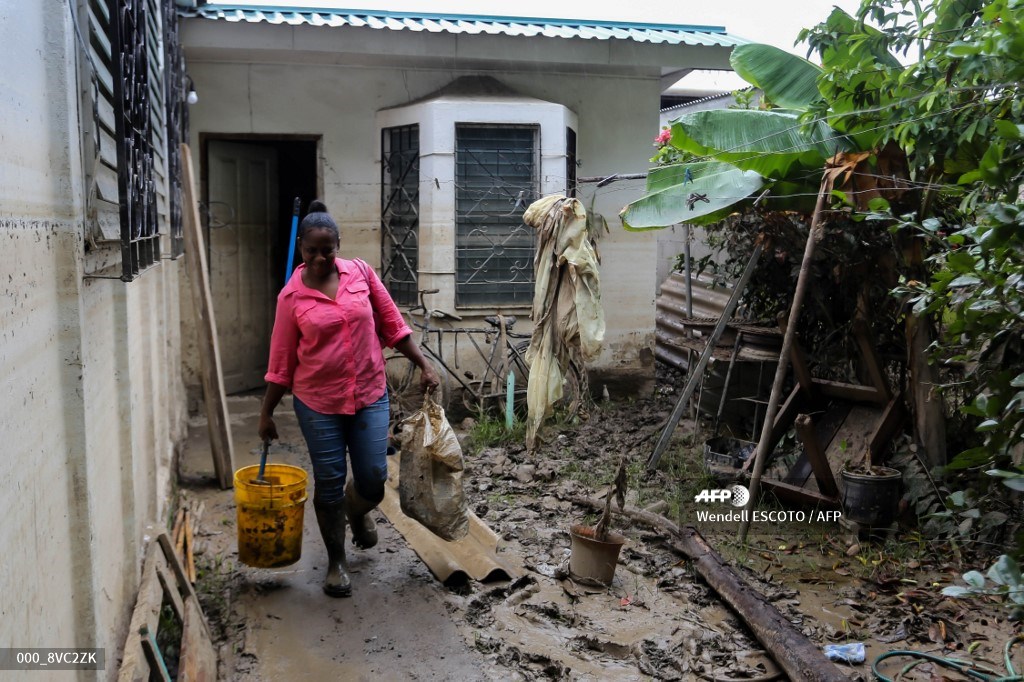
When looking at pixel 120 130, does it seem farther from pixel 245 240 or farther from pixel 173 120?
pixel 245 240

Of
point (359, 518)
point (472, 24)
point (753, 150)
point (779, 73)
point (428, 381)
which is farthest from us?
point (472, 24)

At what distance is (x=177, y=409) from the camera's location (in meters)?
7.56

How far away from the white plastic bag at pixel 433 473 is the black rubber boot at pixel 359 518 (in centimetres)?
30

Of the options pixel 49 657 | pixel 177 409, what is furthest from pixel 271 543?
pixel 177 409

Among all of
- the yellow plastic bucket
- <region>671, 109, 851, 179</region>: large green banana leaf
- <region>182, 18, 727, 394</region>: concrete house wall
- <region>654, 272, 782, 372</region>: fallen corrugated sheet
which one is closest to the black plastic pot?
<region>654, 272, 782, 372</region>: fallen corrugated sheet

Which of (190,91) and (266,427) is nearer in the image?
(266,427)

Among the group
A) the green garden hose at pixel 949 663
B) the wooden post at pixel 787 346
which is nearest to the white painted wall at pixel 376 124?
the wooden post at pixel 787 346

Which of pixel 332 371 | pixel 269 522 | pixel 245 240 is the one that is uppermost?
pixel 245 240

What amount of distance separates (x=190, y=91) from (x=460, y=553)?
567 cm

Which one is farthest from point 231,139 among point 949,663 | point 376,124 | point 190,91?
point 949,663

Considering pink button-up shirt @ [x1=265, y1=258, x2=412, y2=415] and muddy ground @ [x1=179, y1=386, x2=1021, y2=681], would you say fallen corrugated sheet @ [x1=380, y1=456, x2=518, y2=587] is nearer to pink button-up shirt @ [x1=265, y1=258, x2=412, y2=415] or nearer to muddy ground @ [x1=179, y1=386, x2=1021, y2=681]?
muddy ground @ [x1=179, y1=386, x2=1021, y2=681]

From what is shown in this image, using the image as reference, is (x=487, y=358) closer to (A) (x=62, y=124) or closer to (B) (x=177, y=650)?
(B) (x=177, y=650)

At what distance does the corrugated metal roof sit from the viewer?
8336 millimetres

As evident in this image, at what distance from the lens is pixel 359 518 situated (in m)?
5.15
